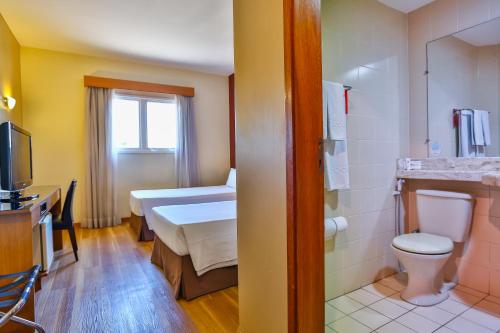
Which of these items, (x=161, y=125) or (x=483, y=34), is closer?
(x=483, y=34)

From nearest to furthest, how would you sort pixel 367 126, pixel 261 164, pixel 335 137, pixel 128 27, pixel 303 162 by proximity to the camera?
pixel 303 162, pixel 261 164, pixel 335 137, pixel 367 126, pixel 128 27

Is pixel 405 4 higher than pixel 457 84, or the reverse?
pixel 405 4

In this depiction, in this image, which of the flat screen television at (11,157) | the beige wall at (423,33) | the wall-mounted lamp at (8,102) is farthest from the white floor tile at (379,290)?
the wall-mounted lamp at (8,102)

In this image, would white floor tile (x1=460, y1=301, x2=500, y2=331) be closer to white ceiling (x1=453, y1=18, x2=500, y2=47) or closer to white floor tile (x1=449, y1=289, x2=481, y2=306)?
white floor tile (x1=449, y1=289, x2=481, y2=306)

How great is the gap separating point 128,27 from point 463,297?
4351 mm

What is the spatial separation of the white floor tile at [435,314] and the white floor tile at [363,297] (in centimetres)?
27

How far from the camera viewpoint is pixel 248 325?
140 centimetres

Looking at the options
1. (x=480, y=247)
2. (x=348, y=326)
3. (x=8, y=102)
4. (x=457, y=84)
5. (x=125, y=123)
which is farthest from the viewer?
(x=125, y=123)

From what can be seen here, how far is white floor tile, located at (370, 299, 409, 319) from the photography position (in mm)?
1831

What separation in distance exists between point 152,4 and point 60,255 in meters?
2.92

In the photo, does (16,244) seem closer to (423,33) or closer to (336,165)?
(336,165)

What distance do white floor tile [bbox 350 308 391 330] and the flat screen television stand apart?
2473mm

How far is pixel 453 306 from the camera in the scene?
6.24 ft

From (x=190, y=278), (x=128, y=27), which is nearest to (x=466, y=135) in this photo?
(x=190, y=278)
